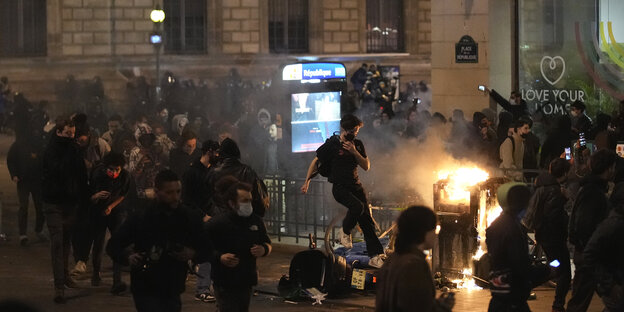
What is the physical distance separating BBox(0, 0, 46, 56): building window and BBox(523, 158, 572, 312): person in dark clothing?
31.8 meters

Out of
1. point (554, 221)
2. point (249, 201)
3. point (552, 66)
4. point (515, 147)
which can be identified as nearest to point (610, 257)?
point (554, 221)

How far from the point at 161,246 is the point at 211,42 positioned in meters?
32.3

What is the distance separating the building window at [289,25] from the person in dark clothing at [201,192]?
1117 inches

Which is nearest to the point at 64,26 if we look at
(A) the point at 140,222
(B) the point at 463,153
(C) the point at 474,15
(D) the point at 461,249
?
(C) the point at 474,15

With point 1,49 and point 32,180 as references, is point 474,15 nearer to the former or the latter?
point 32,180

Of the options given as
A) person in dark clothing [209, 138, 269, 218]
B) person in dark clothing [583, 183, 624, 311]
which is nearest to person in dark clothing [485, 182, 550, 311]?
person in dark clothing [583, 183, 624, 311]

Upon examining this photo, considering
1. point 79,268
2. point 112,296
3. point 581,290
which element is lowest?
point 112,296

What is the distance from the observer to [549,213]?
10406 mm

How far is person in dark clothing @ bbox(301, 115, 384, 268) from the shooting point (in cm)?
1196

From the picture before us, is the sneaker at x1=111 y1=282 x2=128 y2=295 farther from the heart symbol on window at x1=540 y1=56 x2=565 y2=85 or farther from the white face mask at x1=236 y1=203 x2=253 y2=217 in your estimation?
the heart symbol on window at x1=540 y1=56 x2=565 y2=85

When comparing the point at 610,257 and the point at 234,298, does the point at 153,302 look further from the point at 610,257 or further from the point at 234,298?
the point at 610,257

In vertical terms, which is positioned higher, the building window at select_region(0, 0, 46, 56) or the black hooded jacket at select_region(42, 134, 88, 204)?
the building window at select_region(0, 0, 46, 56)

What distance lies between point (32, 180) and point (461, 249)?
6.55 m

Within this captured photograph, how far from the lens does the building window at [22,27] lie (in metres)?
39.7
